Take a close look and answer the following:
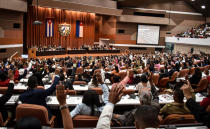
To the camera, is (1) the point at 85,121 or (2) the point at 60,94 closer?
(2) the point at 60,94

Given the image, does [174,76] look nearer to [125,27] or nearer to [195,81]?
[195,81]

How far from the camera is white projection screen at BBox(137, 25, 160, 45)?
95.8 feet

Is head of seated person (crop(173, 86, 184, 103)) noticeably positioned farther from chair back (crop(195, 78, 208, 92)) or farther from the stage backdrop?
the stage backdrop

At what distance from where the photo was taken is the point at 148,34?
96.2 ft

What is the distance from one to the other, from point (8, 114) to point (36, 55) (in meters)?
14.1

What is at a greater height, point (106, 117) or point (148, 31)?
point (148, 31)

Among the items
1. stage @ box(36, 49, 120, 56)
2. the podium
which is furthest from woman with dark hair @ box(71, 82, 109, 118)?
stage @ box(36, 49, 120, 56)

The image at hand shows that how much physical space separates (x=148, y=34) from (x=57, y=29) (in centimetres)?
1313

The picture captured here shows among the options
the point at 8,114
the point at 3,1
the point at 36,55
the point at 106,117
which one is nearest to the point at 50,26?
the point at 36,55

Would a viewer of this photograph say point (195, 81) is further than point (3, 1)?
No

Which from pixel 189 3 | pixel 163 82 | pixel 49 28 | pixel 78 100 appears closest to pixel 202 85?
pixel 163 82

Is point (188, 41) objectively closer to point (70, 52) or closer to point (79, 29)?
point (79, 29)

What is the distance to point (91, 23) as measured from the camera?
2600cm

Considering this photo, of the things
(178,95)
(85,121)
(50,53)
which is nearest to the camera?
(85,121)
